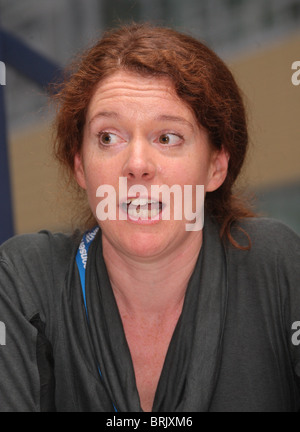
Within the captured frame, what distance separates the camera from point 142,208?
3.51 ft

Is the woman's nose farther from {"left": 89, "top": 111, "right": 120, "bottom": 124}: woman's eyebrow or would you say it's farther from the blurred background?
the blurred background

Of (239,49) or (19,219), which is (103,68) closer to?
(239,49)

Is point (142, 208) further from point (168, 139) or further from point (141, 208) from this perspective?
point (168, 139)

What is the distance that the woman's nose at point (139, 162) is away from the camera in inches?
40.4

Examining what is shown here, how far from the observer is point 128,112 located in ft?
3.54

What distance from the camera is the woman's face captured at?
1.06 meters

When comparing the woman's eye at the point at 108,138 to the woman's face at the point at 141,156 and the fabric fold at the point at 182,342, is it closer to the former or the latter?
the woman's face at the point at 141,156

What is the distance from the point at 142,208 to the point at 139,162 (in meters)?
0.09

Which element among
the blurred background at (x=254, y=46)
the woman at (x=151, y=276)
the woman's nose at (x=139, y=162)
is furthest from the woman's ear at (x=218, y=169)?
the blurred background at (x=254, y=46)

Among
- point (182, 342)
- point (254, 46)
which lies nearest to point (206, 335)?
point (182, 342)

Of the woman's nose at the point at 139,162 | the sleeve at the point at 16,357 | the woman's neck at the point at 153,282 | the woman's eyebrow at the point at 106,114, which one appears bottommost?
the sleeve at the point at 16,357

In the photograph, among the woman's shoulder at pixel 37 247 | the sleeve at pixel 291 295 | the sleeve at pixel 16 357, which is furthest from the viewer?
the woman's shoulder at pixel 37 247

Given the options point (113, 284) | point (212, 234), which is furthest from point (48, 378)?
point (212, 234)
